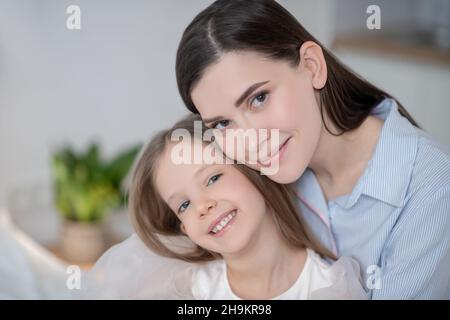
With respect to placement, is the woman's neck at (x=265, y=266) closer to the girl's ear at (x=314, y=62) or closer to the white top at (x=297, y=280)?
the white top at (x=297, y=280)

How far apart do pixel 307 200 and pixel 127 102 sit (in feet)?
2.51

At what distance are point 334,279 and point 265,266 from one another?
0.27ft

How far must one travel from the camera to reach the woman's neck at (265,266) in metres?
0.76

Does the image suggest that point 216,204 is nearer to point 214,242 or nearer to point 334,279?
point 214,242

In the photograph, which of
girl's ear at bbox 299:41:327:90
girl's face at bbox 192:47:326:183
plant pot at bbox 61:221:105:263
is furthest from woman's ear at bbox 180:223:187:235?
plant pot at bbox 61:221:105:263

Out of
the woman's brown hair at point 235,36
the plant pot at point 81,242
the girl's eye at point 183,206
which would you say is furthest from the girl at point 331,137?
the plant pot at point 81,242

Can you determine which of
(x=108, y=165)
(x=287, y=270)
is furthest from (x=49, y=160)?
(x=287, y=270)

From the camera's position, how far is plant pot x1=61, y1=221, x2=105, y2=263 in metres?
1.60

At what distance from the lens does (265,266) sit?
2.52ft

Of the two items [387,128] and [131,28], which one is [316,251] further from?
[131,28]

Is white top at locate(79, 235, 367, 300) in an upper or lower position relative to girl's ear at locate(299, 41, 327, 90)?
lower

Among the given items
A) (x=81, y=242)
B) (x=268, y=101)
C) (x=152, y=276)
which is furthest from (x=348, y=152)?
(x=81, y=242)

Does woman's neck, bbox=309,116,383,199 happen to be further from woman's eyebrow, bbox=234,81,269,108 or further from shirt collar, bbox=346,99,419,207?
woman's eyebrow, bbox=234,81,269,108

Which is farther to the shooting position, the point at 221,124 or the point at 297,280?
the point at 297,280
